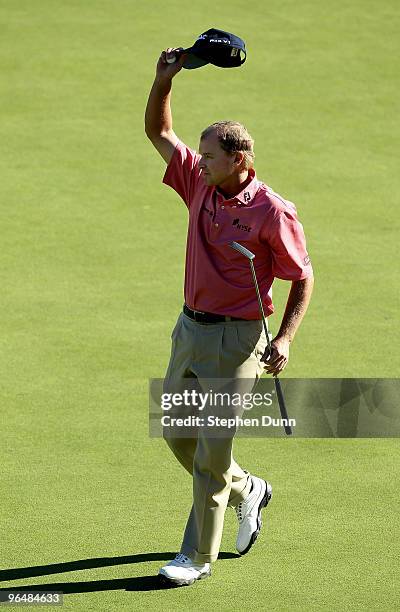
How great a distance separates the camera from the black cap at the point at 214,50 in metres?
6.31

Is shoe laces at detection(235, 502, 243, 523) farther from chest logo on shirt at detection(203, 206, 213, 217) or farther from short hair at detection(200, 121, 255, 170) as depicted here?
short hair at detection(200, 121, 255, 170)

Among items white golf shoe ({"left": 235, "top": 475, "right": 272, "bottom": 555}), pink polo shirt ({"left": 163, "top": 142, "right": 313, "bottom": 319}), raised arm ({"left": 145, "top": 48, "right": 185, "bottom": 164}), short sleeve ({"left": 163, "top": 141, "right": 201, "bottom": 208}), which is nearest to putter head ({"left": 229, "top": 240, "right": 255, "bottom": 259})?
pink polo shirt ({"left": 163, "top": 142, "right": 313, "bottom": 319})

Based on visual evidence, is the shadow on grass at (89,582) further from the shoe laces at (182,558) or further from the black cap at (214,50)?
the black cap at (214,50)

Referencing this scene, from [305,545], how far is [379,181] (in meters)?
5.66

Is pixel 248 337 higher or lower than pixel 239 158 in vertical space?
lower

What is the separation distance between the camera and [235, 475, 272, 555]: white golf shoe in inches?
253

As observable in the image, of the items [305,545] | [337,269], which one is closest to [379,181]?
[337,269]

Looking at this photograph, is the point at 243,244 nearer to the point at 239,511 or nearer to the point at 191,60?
the point at 191,60

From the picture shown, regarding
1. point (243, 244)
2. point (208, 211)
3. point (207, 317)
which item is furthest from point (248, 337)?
point (208, 211)

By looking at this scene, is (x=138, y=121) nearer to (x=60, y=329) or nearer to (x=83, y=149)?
(x=83, y=149)

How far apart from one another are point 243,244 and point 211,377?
1.95 ft

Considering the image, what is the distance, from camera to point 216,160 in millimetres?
5949

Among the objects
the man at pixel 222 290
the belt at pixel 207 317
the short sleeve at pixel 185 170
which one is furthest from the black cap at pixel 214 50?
the belt at pixel 207 317

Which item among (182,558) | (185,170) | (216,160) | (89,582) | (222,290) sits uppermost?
(216,160)
